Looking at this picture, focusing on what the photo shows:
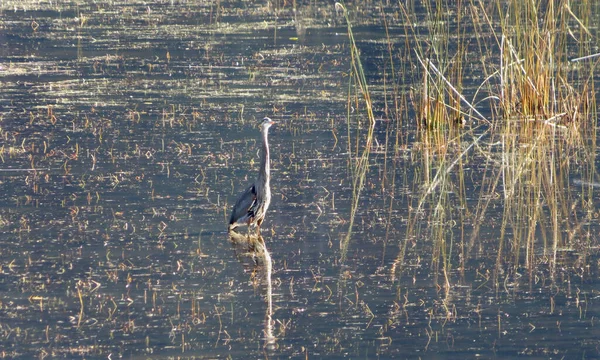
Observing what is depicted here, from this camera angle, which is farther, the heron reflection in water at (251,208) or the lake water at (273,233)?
the heron reflection in water at (251,208)

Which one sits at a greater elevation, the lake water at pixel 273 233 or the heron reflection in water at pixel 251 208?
the heron reflection in water at pixel 251 208

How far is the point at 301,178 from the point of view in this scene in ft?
33.2

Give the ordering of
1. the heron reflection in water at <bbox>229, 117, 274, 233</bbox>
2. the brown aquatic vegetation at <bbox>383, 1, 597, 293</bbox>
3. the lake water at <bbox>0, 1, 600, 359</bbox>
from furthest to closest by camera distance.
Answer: the heron reflection in water at <bbox>229, 117, 274, 233</bbox> → the brown aquatic vegetation at <bbox>383, 1, 597, 293</bbox> → the lake water at <bbox>0, 1, 600, 359</bbox>

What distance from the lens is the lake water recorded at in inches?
240

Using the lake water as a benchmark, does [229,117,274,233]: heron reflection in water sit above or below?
above

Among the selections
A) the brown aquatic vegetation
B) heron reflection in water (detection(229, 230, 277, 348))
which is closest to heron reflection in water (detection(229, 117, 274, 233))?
heron reflection in water (detection(229, 230, 277, 348))

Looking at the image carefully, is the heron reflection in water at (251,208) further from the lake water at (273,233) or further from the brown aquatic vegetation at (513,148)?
the brown aquatic vegetation at (513,148)

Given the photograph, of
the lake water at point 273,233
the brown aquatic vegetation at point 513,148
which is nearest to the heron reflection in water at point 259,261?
the lake water at point 273,233

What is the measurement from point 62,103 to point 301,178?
16.3 ft

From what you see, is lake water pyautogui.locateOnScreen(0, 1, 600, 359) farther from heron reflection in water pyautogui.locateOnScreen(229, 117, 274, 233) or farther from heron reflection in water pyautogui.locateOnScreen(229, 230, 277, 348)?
heron reflection in water pyautogui.locateOnScreen(229, 117, 274, 233)

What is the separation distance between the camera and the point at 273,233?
834 centimetres

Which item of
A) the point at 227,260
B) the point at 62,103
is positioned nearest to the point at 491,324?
the point at 227,260

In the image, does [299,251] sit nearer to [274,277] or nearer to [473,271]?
[274,277]

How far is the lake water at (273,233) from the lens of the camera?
6098 millimetres
